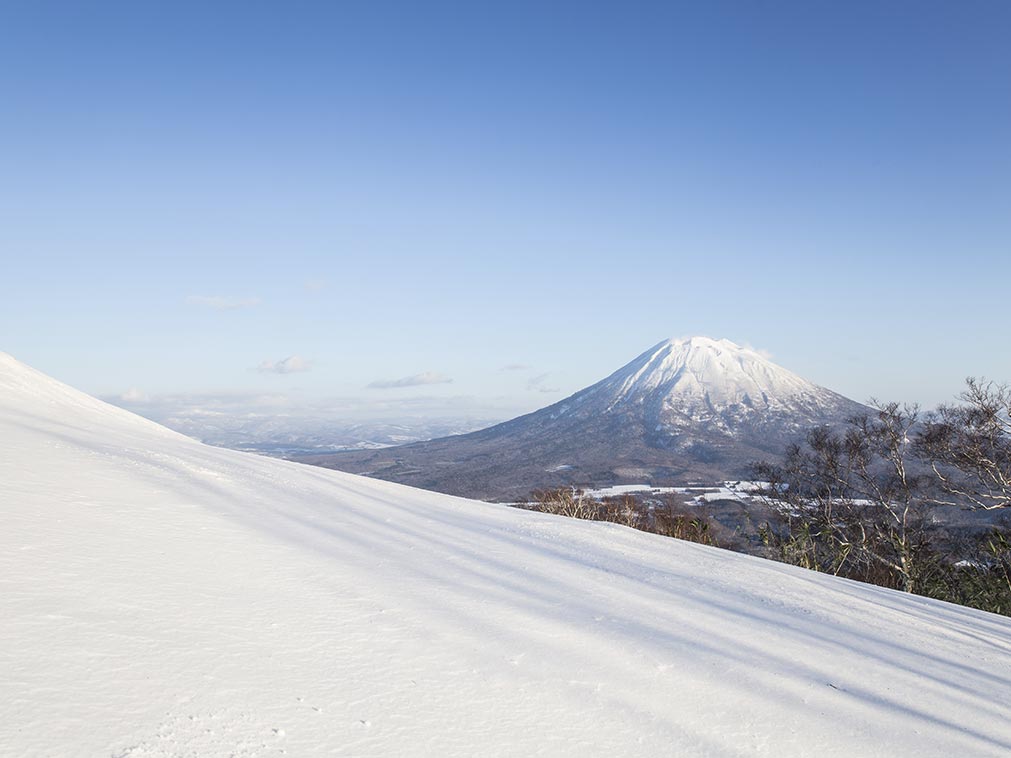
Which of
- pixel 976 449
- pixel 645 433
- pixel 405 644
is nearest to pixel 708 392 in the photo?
pixel 645 433

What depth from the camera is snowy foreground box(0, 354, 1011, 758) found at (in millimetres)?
2346

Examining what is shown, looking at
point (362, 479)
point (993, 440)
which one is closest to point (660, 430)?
point (993, 440)

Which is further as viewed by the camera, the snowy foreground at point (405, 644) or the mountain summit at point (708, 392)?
the mountain summit at point (708, 392)

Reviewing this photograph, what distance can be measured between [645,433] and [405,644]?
118m

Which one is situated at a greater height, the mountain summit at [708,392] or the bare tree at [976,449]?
the mountain summit at [708,392]

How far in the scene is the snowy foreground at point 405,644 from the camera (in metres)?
2.35

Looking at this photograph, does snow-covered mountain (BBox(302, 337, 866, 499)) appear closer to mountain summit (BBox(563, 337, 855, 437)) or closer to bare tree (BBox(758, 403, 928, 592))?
mountain summit (BBox(563, 337, 855, 437))

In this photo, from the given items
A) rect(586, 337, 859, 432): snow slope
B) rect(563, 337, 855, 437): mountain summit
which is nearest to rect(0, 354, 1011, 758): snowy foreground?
rect(563, 337, 855, 437): mountain summit

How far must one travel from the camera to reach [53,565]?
3324mm

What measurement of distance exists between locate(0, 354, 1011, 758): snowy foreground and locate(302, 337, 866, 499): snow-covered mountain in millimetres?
69693

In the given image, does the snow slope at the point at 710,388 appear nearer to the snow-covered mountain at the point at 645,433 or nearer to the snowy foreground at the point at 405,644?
the snow-covered mountain at the point at 645,433

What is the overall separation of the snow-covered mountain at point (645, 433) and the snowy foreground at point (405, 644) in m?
69.7

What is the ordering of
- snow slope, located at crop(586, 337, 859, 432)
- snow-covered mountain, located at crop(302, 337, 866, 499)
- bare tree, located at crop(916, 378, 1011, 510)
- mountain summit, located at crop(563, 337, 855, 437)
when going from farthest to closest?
snow slope, located at crop(586, 337, 859, 432) → mountain summit, located at crop(563, 337, 855, 437) → snow-covered mountain, located at crop(302, 337, 866, 499) → bare tree, located at crop(916, 378, 1011, 510)

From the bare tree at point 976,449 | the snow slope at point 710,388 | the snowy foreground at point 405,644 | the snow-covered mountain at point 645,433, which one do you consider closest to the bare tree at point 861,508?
the bare tree at point 976,449
